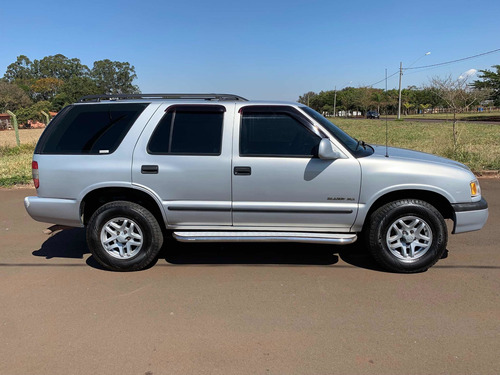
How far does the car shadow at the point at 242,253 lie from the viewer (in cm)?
450

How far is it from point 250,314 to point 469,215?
98.8 inches

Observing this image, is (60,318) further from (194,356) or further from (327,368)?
(327,368)

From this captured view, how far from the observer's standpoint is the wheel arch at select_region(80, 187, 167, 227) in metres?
4.27

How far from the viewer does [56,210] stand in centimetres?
425

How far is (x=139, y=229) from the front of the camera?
4234 millimetres

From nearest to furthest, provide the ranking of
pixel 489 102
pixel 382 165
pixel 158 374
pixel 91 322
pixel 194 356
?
1. pixel 158 374
2. pixel 194 356
3. pixel 91 322
4. pixel 382 165
5. pixel 489 102

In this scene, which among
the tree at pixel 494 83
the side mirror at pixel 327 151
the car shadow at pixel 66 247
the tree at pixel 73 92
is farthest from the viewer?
the tree at pixel 73 92

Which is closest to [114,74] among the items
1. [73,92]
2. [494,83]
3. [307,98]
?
[73,92]

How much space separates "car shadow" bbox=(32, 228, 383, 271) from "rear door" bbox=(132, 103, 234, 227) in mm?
613

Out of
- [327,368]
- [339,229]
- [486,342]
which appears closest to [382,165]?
[339,229]

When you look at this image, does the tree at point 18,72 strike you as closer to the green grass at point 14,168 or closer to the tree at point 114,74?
the tree at point 114,74

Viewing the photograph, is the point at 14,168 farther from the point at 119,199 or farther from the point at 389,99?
the point at 389,99

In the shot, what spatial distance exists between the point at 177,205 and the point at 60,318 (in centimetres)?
152

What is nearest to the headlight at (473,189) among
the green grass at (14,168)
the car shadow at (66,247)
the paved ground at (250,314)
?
the paved ground at (250,314)
